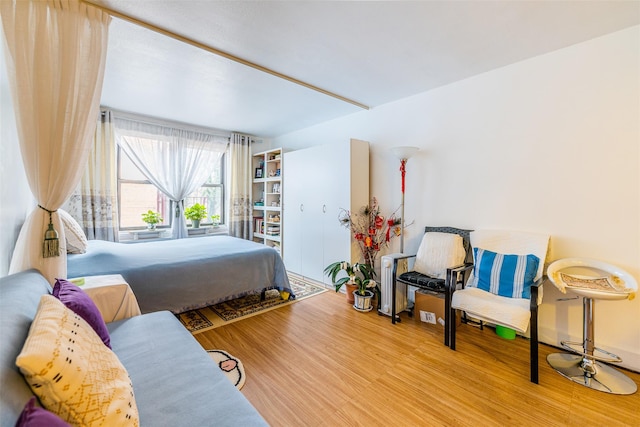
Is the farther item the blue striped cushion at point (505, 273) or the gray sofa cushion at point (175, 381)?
the blue striped cushion at point (505, 273)

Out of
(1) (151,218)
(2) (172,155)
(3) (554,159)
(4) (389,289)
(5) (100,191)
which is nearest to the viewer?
(3) (554,159)

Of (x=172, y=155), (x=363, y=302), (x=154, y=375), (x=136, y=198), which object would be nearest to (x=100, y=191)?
(x=136, y=198)

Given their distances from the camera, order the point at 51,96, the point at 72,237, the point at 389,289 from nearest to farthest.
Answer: the point at 51,96 < the point at 72,237 < the point at 389,289

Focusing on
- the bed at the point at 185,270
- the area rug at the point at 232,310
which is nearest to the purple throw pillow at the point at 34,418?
the bed at the point at 185,270

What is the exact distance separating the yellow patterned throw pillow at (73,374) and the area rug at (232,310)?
5.64 ft

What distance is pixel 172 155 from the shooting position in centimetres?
448

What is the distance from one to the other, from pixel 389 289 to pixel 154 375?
2.26 metres

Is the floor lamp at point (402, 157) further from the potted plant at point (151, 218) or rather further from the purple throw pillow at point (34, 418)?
the potted plant at point (151, 218)

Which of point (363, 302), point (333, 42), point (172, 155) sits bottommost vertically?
point (363, 302)

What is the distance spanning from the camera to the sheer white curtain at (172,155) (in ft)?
13.5

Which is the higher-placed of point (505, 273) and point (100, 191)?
point (100, 191)

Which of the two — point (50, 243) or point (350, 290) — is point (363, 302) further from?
point (50, 243)

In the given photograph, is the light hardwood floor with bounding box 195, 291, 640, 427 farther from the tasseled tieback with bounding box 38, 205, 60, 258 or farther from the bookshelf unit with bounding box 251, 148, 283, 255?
the bookshelf unit with bounding box 251, 148, 283, 255

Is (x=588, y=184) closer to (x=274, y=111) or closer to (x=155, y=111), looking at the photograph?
(x=274, y=111)
